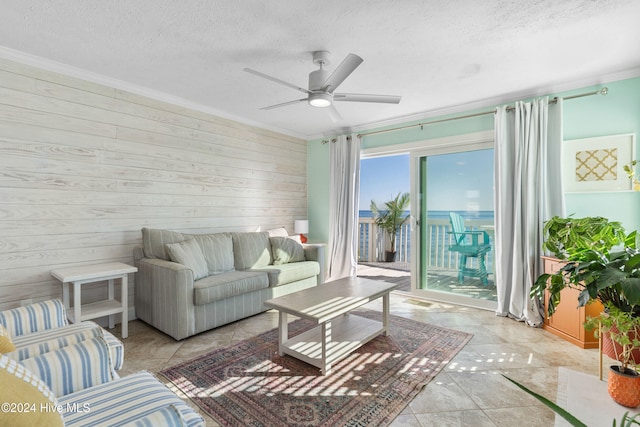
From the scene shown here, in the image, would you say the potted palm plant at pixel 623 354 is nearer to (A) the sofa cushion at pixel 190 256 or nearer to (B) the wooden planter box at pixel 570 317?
(B) the wooden planter box at pixel 570 317

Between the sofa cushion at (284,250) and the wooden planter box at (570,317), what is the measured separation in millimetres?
2797

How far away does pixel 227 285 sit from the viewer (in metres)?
3.07

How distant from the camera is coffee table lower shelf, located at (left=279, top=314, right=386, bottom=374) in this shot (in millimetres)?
2293

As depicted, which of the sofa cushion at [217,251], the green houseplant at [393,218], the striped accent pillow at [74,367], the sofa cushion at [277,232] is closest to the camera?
the striped accent pillow at [74,367]

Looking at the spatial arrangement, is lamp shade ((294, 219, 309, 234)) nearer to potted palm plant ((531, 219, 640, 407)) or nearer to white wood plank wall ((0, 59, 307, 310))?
white wood plank wall ((0, 59, 307, 310))

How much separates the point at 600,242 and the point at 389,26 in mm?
2093

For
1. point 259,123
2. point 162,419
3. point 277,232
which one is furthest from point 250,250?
point 162,419

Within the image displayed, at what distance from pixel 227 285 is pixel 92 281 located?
3.74ft

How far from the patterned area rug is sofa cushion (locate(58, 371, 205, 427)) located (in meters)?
0.75

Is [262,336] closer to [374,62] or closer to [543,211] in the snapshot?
[374,62]

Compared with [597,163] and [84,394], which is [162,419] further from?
[597,163]

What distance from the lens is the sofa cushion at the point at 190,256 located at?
3012 millimetres

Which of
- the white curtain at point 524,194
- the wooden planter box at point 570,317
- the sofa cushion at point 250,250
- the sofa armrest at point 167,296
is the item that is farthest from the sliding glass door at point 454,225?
the sofa armrest at point 167,296

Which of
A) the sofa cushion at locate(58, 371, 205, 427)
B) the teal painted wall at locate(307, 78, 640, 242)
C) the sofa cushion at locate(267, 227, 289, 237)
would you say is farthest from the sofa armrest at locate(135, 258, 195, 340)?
the teal painted wall at locate(307, 78, 640, 242)
